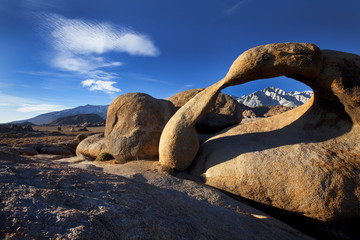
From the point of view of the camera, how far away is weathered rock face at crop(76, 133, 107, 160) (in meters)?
7.12

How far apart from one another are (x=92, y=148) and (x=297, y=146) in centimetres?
684

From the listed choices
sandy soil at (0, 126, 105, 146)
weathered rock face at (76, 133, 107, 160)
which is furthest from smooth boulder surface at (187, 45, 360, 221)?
sandy soil at (0, 126, 105, 146)

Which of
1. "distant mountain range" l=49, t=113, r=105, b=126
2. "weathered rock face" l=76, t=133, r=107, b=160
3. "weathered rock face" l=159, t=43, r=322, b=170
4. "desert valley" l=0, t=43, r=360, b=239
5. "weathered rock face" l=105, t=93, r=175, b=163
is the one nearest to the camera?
"desert valley" l=0, t=43, r=360, b=239

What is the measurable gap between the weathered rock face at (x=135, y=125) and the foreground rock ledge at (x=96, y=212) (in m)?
3.75

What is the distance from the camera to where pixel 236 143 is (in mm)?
4598

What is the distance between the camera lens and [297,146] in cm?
397

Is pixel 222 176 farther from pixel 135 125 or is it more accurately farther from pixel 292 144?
pixel 135 125

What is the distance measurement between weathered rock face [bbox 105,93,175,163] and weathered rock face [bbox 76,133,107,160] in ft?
3.42

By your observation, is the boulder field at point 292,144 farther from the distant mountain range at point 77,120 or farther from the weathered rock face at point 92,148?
the distant mountain range at point 77,120


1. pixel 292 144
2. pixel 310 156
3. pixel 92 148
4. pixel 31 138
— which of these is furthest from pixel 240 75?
pixel 31 138

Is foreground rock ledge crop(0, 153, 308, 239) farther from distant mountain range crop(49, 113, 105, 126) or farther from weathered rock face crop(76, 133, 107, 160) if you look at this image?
distant mountain range crop(49, 113, 105, 126)

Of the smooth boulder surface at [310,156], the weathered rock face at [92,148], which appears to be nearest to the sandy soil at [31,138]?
the weathered rock face at [92,148]

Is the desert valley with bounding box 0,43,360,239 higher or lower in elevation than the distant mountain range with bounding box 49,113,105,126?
lower

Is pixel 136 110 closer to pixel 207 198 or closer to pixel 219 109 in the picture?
pixel 219 109
